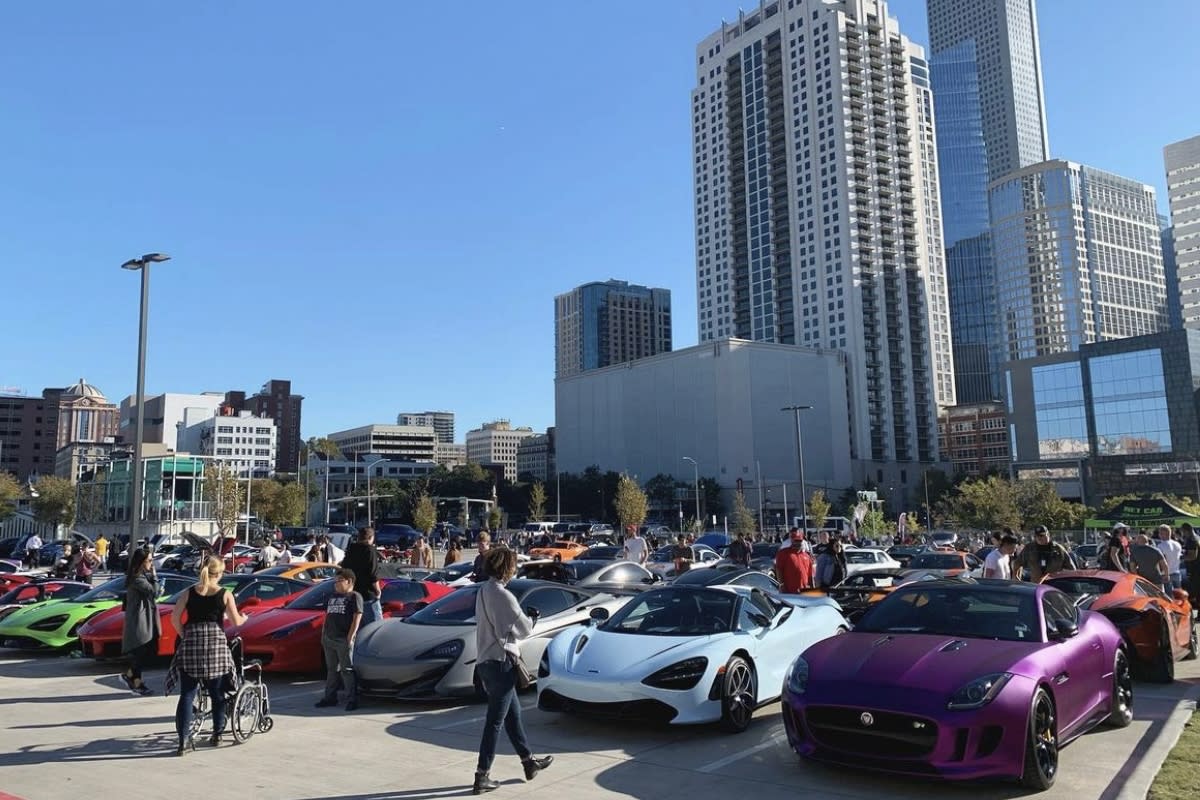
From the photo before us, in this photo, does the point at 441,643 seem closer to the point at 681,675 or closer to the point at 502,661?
the point at 681,675

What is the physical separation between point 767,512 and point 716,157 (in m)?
65.5

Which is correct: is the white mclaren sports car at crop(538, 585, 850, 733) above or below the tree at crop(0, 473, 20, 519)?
below

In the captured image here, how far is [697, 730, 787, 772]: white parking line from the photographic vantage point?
7.29 meters

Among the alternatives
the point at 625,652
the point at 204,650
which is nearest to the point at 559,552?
the point at 625,652

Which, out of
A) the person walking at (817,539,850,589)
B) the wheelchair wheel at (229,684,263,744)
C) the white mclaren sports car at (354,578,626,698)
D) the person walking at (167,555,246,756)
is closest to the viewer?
the person walking at (167,555,246,756)

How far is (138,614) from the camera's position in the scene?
34.8ft

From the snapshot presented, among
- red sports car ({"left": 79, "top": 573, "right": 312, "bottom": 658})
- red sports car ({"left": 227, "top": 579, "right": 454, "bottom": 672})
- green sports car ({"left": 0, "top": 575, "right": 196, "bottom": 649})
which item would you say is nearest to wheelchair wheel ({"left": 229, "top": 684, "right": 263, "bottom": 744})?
red sports car ({"left": 227, "top": 579, "right": 454, "bottom": 672})

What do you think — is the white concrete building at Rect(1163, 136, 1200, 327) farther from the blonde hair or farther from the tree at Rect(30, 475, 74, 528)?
the blonde hair

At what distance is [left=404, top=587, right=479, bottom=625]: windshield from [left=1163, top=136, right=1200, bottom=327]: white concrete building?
183 metres

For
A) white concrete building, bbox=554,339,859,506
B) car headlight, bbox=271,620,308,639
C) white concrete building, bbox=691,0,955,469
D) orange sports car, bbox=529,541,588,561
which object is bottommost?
orange sports car, bbox=529,541,588,561

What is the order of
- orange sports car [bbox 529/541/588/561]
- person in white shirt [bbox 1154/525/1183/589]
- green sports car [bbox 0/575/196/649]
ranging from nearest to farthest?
green sports car [bbox 0/575/196/649] → person in white shirt [bbox 1154/525/1183/589] → orange sports car [bbox 529/541/588/561]

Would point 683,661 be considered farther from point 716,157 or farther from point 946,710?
point 716,157

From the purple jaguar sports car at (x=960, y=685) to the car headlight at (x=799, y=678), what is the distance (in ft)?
0.04

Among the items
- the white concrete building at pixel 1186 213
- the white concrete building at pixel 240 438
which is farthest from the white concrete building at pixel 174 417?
the white concrete building at pixel 1186 213
